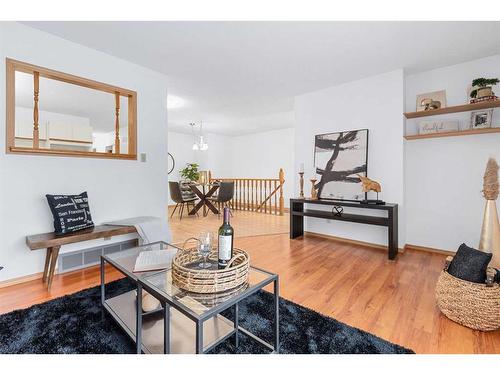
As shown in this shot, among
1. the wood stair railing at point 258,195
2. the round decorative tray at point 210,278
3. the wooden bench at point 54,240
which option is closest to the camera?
the round decorative tray at point 210,278

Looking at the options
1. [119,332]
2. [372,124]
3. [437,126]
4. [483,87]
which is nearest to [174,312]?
[119,332]

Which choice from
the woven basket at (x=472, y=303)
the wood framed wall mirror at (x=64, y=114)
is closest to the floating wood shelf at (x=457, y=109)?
the woven basket at (x=472, y=303)

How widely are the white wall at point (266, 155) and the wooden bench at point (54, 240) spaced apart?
4.84 metres

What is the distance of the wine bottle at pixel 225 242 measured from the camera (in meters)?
1.18

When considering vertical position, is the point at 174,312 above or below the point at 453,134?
below

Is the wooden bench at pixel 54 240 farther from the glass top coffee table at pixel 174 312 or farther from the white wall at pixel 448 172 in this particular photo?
the white wall at pixel 448 172

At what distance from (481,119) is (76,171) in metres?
4.41

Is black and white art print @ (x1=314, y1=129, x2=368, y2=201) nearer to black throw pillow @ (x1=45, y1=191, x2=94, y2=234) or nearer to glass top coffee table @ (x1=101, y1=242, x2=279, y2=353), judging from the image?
glass top coffee table @ (x1=101, y1=242, x2=279, y2=353)

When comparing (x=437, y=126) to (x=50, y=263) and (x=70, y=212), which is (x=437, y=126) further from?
(x=50, y=263)

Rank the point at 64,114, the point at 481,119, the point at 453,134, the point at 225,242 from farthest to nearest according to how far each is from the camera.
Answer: the point at 64,114 → the point at 453,134 → the point at 481,119 → the point at 225,242

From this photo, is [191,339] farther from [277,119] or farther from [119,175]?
[277,119]

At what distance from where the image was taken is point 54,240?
6.66 feet

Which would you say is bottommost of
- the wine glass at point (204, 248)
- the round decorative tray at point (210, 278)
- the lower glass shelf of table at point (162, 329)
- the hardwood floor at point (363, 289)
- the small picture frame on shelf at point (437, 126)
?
the hardwood floor at point (363, 289)

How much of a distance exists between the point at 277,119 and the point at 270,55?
3.16 m
